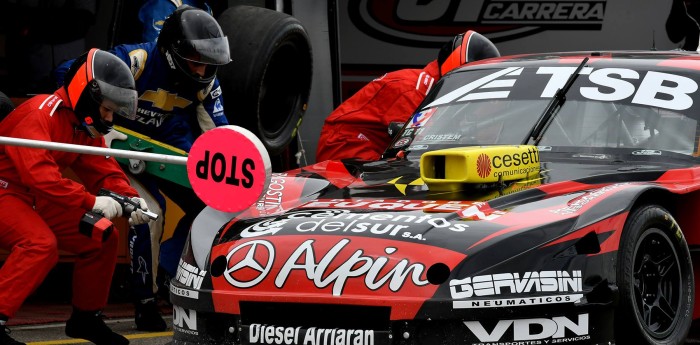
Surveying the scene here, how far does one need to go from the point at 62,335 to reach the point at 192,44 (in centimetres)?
176

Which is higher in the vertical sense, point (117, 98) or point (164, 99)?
point (117, 98)

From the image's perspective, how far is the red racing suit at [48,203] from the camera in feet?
20.4

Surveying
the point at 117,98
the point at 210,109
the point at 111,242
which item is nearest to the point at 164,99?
the point at 210,109

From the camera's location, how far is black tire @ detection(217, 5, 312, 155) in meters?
8.78

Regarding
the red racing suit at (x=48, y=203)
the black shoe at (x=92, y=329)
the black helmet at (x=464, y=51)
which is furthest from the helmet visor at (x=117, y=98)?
the black helmet at (x=464, y=51)

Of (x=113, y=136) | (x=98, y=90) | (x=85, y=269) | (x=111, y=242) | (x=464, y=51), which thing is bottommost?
(x=85, y=269)

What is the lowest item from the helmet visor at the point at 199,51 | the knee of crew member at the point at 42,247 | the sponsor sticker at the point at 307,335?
the knee of crew member at the point at 42,247

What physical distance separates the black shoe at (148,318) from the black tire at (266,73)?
72.2 inches

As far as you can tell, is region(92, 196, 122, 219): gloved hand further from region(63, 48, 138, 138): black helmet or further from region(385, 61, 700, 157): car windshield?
region(385, 61, 700, 157): car windshield

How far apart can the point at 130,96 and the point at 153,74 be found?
3.00 ft

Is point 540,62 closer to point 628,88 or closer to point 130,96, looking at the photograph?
point 628,88

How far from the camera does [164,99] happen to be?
7.58 meters

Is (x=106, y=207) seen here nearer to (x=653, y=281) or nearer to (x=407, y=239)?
(x=407, y=239)

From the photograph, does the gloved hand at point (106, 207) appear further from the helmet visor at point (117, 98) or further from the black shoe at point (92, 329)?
the black shoe at point (92, 329)
